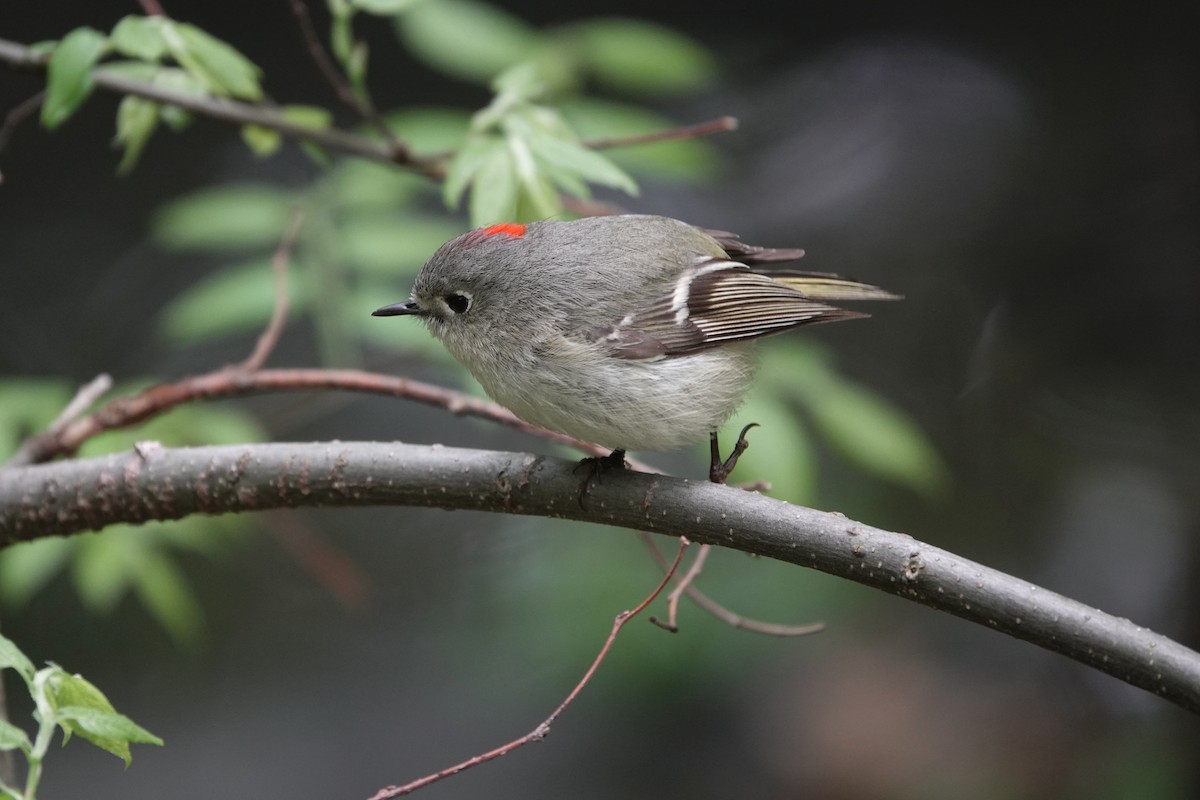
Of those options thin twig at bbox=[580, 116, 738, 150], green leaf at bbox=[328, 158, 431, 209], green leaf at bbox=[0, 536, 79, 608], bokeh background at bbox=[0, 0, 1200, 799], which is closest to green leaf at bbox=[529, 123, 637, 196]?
thin twig at bbox=[580, 116, 738, 150]

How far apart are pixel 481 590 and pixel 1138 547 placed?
277 cm

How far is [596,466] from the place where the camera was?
163cm

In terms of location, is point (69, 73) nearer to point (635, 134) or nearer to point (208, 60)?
point (208, 60)

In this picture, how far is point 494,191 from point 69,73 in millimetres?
733

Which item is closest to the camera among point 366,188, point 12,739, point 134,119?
point 12,739

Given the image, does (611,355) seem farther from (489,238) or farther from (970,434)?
(970,434)

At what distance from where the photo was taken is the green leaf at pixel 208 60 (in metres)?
1.88

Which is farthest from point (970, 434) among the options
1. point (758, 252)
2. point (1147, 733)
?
point (758, 252)

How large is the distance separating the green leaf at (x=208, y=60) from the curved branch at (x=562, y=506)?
70 centimetres

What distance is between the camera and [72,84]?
1.80 metres

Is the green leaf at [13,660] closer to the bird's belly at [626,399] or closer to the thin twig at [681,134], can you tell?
the bird's belly at [626,399]

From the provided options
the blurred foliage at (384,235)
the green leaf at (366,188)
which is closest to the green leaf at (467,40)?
the blurred foliage at (384,235)

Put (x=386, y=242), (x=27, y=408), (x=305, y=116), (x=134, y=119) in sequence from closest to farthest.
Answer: (x=134, y=119)
(x=305, y=116)
(x=27, y=408)
(x=386, y=242)

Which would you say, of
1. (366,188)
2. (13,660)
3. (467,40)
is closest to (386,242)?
(366,188)
